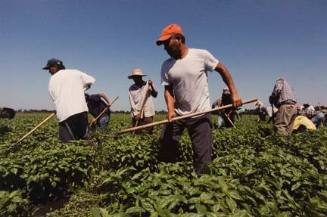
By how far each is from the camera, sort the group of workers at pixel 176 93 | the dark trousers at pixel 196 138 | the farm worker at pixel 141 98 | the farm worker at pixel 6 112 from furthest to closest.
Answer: the farm worker at pixel 6 112 → the farm worker at pixel 141 98 → the group of workers at pixel 176 93 → the dark trousers at pixel 196 138

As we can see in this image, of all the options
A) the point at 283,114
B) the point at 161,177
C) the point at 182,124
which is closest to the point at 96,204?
the point at 182,124

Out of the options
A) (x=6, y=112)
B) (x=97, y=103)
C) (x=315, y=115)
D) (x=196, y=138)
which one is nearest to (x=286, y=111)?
(x=97, y=103)

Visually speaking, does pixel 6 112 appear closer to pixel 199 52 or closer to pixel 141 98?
pixel 141 98

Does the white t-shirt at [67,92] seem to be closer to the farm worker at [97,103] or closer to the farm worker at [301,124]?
the farm worker at [97,103]

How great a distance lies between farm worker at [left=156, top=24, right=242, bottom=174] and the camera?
4434 mm

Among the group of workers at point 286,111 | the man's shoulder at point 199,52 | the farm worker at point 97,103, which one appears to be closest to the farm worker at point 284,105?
the group of workers at point 286,111

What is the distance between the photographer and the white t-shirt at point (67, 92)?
6.25 metres

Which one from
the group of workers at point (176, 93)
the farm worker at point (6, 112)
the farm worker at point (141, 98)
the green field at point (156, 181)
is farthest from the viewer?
the farm worker at point (6, 112)

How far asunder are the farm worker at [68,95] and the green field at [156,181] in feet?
1.71

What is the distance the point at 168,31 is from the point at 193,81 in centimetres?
63

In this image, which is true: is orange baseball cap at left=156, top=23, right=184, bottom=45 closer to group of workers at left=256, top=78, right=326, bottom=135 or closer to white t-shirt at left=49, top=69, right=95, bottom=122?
white t-shirt at left=49, top=69, right=95, bottom=122

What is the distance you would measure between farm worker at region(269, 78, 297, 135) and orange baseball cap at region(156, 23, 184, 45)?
461cm

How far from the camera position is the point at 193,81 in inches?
179

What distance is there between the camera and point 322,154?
5.07 metres
